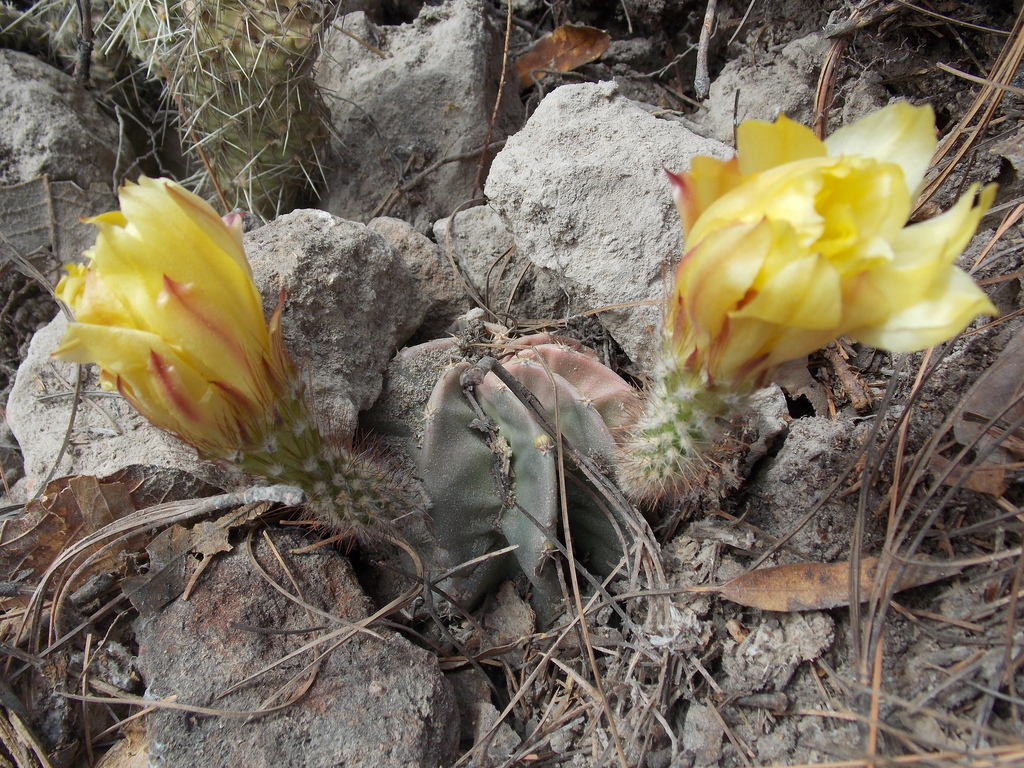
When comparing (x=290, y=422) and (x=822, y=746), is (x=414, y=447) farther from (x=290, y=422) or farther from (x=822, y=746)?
(x=822, y=746)

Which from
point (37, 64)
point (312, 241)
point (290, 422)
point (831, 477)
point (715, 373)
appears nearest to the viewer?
point (715, 373)

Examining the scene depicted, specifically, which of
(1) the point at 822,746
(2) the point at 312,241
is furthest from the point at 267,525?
(1) the point at 822,746

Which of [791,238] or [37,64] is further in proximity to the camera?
[37,64]

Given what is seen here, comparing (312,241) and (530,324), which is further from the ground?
(312,241)

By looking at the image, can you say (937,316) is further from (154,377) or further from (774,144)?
(154,377)

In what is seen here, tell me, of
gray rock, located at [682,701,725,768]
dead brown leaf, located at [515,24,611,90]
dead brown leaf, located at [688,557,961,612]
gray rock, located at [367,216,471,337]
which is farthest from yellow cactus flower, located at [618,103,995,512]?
dead brown leaf, located at [515,24,611,90]

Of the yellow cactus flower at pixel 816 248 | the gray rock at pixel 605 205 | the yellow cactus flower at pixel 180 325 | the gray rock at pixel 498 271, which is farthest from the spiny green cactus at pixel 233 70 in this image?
the yellow cactus flower at pixel 816 248

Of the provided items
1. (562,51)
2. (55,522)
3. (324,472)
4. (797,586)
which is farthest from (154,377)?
(562,51)
